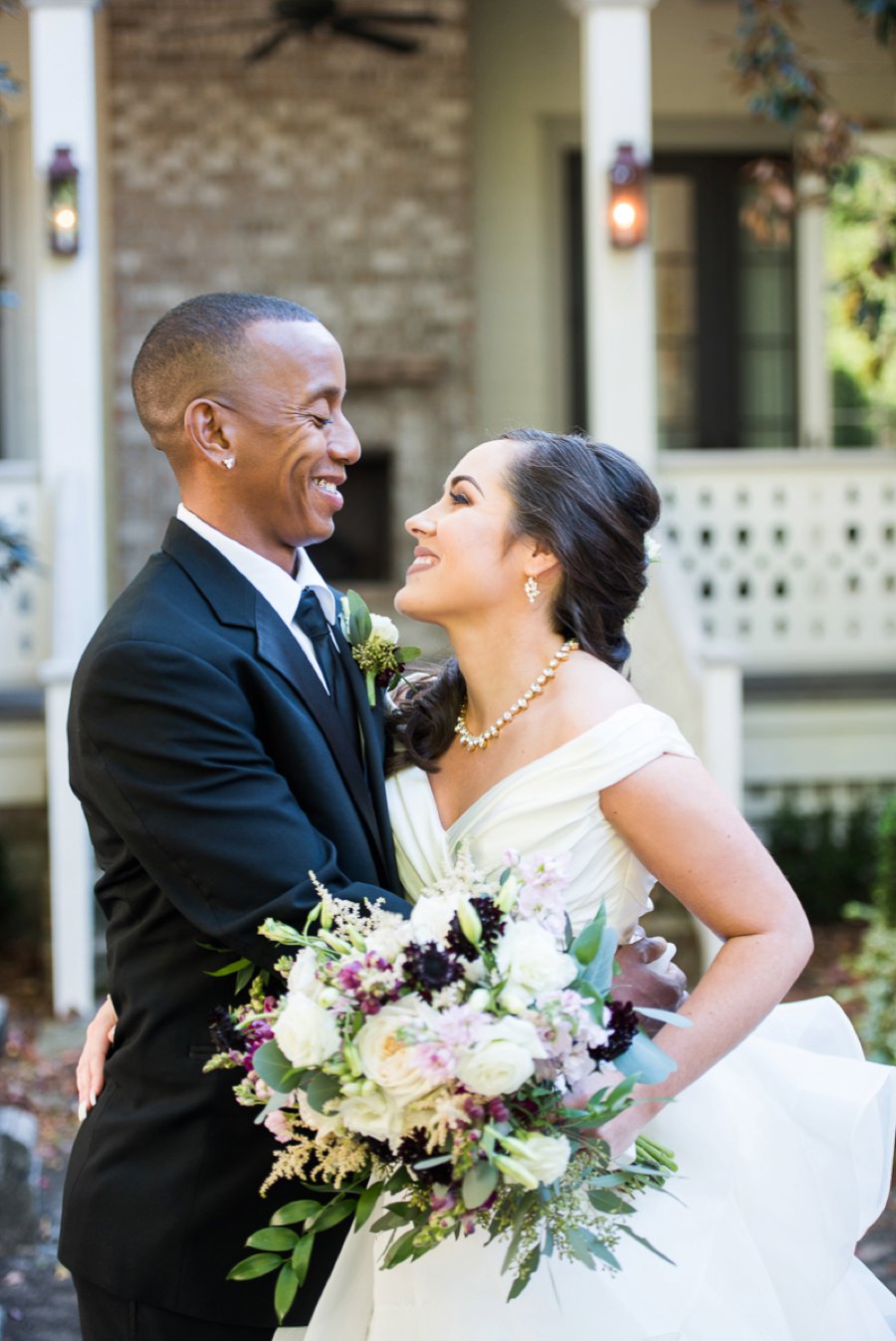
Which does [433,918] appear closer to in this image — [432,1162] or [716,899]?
[432,1162]

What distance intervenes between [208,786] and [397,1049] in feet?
1.51

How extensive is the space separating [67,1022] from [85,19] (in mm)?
4845

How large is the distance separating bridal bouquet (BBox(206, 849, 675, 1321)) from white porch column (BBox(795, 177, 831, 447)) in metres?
9.16

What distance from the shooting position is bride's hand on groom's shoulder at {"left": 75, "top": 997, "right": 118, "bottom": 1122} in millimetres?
2506

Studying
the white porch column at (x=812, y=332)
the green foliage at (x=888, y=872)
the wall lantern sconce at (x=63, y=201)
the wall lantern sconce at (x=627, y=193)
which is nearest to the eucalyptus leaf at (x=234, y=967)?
the green foliage at (x=888, y=872)

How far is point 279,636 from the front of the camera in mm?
2432

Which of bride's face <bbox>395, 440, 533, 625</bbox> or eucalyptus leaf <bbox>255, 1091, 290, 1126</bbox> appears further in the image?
bride's face <bbox>395, 440, 533, 625</bbox>

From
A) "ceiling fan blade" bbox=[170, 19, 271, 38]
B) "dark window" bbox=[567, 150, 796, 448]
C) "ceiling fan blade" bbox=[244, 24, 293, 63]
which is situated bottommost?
"dark window" bbox=[567, 150, 796, 448]

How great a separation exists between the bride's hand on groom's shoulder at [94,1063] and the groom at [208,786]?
5 centimetres

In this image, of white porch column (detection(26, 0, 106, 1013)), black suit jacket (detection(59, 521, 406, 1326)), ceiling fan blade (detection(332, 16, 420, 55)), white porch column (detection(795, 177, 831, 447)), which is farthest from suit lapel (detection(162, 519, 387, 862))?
white porch column (detection(795, 177, 831, 447))

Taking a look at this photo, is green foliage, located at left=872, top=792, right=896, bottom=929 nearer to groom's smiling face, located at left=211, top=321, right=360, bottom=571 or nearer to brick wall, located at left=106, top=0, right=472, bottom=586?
brick wall, located at left=106, top=0, right=472, bottom=586

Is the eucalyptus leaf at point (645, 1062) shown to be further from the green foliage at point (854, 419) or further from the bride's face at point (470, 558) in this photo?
the green foliage at point (854, 419)

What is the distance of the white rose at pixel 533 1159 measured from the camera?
6.11ft

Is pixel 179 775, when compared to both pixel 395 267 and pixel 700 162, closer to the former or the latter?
pixel 395 267
